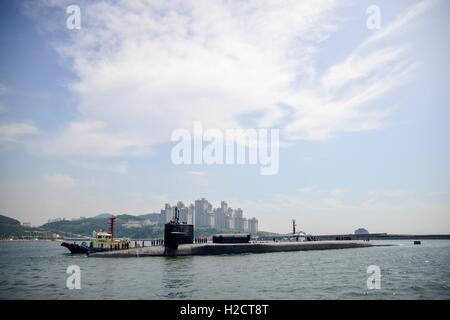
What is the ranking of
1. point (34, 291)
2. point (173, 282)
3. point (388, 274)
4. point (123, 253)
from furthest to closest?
point (123, 253), point (388, 274), point (173, 282), point (34, 291)

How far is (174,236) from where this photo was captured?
5000cm

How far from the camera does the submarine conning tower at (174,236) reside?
49.4m

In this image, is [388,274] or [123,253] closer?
[388,274]

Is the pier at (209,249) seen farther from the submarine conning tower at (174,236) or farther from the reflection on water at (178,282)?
the reflection on water at (178,282)

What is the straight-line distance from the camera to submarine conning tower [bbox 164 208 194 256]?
162 feet

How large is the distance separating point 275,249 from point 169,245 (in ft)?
77.6

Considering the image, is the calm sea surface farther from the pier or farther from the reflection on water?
the pier

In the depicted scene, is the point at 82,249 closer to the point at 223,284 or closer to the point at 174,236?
the point at 174,236

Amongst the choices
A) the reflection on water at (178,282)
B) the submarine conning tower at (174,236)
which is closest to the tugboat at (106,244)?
the submarine conning tower at (174,236)

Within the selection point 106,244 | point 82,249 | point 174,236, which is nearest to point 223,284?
point 174,236

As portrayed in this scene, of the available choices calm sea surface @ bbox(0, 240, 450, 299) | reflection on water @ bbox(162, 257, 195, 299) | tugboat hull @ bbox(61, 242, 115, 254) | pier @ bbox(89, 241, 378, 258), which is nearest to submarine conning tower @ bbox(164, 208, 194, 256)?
pier @ bbox(89, 241, 378, 258)
